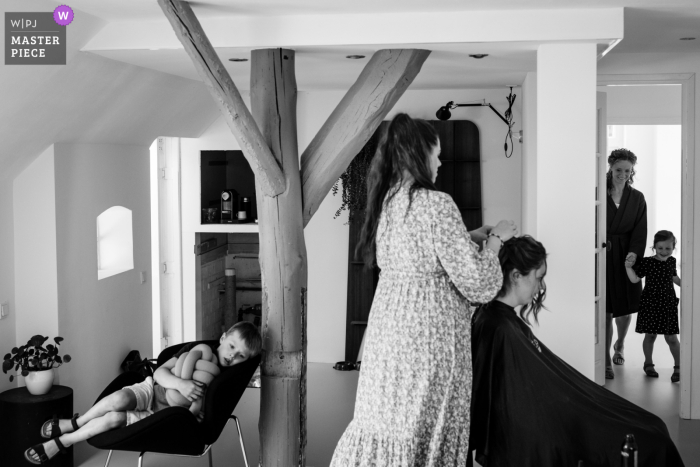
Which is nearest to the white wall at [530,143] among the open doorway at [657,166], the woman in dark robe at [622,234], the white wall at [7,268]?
the woman in dark robe at [622,234]

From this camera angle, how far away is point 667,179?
8.67 meters

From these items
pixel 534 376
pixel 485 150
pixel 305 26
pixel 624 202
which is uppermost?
pixel 305 26

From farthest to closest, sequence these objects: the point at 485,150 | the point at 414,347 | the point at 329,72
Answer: the point at 485,150 → the point at 329,72 → the point at 414,347

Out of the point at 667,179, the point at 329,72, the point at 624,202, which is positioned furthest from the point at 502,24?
the point at 667,179

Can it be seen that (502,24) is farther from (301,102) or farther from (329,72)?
(301,102)

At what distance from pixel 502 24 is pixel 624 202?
267 cm

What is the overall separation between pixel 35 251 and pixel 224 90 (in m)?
1.80

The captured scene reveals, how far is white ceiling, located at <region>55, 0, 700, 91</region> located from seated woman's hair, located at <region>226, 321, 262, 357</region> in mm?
1384

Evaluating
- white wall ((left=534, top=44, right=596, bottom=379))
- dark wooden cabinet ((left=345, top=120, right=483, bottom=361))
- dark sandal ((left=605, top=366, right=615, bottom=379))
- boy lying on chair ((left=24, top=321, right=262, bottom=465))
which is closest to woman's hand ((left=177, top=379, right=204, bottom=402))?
boy lying on chair ((left=24, top=321, right=262, bottom=465))

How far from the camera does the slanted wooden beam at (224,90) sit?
10.8 ft

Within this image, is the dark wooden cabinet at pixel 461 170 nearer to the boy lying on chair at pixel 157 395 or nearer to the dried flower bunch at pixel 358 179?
the dried flower bunch at pixel 358 179

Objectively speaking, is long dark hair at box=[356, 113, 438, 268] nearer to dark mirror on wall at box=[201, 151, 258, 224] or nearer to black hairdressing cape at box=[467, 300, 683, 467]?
black hairdressing cape at box=[467, 300, 683, 467]

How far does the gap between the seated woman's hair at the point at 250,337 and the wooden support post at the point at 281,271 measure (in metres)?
0.10

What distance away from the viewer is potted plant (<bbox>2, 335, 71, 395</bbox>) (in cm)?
Result: 405
